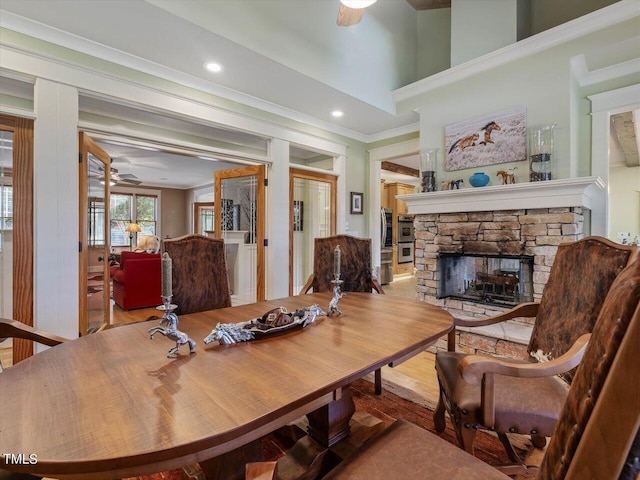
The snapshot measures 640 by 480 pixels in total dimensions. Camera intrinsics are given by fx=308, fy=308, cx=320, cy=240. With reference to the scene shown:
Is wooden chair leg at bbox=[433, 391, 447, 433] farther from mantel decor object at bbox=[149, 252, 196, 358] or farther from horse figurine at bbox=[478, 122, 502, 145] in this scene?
horse figurine at bbox=[478, 122, 502, 145]

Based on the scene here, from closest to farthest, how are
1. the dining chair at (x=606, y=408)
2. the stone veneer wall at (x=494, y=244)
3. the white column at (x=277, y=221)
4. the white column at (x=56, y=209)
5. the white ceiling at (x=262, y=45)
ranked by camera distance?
1. the dining chair at (x=606, y=408)
2. the white ceiling at (x=262, y=45)
3. the white column at (x=56, y=209)
4. the stone veneer wall at (x=494, y=244)
5. the white column at (x=277, y=221)

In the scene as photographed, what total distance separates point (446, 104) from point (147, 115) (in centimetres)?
367

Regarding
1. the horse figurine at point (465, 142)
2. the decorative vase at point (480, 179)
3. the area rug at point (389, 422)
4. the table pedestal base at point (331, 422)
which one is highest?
the horse figurine at point (465, 142)

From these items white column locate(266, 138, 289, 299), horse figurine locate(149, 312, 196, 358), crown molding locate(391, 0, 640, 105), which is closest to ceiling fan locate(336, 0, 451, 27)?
crown molding locate(391, 0, 640, 105)

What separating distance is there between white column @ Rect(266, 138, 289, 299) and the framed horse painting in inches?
78.2

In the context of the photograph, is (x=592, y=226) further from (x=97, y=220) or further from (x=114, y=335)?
(x=97, y=220)

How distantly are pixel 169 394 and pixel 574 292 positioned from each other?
1.68 m

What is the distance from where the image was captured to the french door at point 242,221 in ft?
13.0

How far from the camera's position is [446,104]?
3576mm

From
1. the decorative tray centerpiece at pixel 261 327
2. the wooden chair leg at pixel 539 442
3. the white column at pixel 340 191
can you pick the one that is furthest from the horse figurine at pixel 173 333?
the white column at pixel 340 191

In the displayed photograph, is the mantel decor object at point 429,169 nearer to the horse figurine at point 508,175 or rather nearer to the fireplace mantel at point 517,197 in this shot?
the fireplace mantel at point 517,197

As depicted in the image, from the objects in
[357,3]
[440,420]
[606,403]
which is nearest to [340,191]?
[357,3]

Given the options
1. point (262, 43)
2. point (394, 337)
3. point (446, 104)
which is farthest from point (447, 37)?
point (394, 337)

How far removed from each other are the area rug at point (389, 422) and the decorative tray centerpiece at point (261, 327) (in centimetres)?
74
